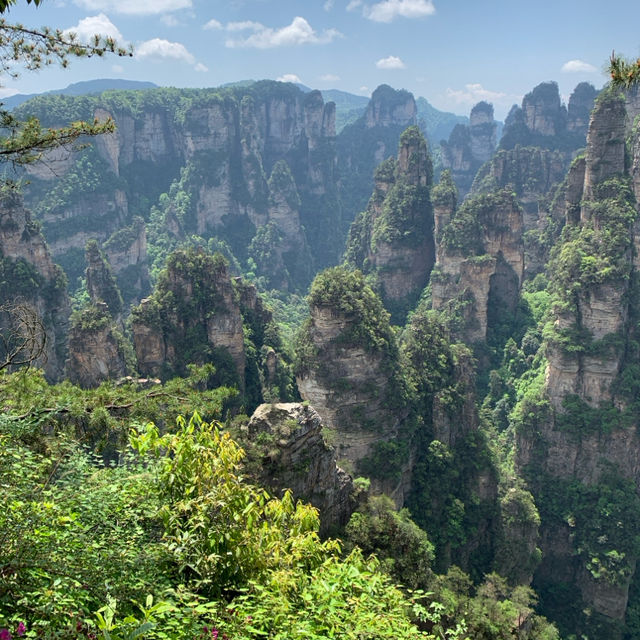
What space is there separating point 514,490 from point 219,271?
65.5ft

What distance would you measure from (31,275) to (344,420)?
86.5ft

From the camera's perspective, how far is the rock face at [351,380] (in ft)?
97.7

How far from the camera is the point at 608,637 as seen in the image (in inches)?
1237

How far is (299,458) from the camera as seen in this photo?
18172 mm

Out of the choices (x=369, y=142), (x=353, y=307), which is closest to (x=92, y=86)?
(x=369, y=142)

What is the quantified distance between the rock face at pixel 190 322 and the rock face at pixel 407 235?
31.7m

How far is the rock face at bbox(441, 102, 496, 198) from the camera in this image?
127 m

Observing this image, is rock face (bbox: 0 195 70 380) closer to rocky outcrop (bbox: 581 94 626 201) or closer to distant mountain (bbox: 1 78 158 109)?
rocky outcrop (bbox: 581 94 626 201)

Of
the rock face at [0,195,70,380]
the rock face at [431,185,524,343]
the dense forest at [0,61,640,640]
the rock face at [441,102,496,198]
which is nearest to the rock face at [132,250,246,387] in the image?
the dense forest at [0,61,640,640]

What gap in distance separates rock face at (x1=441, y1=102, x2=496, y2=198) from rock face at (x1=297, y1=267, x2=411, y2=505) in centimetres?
10311

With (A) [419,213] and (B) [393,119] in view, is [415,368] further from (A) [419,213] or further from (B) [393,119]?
(B) [393,119]

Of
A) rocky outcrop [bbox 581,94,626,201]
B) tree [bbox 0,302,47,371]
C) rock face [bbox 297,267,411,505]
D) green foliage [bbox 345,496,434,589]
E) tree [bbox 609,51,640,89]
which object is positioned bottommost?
green foliage [bbox 345,496,434,589]

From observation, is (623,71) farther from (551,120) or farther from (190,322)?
(551,120)

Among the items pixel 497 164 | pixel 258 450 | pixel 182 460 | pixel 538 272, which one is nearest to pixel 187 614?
pixel 182 460
